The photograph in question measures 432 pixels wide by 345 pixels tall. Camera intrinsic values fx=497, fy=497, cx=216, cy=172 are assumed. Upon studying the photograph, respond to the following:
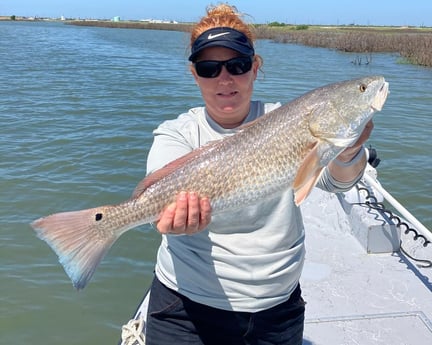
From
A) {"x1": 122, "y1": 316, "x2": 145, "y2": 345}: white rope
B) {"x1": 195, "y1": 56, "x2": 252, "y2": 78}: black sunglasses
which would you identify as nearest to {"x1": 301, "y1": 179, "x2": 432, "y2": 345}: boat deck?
{"x1": 122, "y1": 316, "x2": 145, "y2": 345}: white rope

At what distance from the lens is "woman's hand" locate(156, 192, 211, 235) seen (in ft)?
7.14

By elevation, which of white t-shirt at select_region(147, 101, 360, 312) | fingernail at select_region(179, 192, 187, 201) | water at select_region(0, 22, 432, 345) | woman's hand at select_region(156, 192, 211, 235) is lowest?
water at select_region(0, 22, 432, 345)

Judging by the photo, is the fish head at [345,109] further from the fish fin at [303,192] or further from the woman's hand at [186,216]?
the woman's hand at [186,216]

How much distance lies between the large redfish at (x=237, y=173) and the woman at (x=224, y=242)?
0.08m

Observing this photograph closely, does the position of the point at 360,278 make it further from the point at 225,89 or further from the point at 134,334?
the point at 225,89

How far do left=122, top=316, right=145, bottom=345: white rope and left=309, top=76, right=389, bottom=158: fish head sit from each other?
186 centimetres

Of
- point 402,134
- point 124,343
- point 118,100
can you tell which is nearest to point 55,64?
point 118,100

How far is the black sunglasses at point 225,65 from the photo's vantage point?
2385mm

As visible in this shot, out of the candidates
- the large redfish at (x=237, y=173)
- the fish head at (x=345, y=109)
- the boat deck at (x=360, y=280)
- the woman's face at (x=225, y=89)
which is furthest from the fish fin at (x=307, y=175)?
the boat deck at (x=360, y=280)

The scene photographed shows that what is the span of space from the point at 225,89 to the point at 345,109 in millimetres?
627

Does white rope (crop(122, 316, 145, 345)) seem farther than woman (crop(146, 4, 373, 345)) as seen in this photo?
Yes

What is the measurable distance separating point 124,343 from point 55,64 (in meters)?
24.1

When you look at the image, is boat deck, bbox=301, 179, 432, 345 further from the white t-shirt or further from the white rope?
the white t-shirt

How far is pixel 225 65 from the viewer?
238 cm
